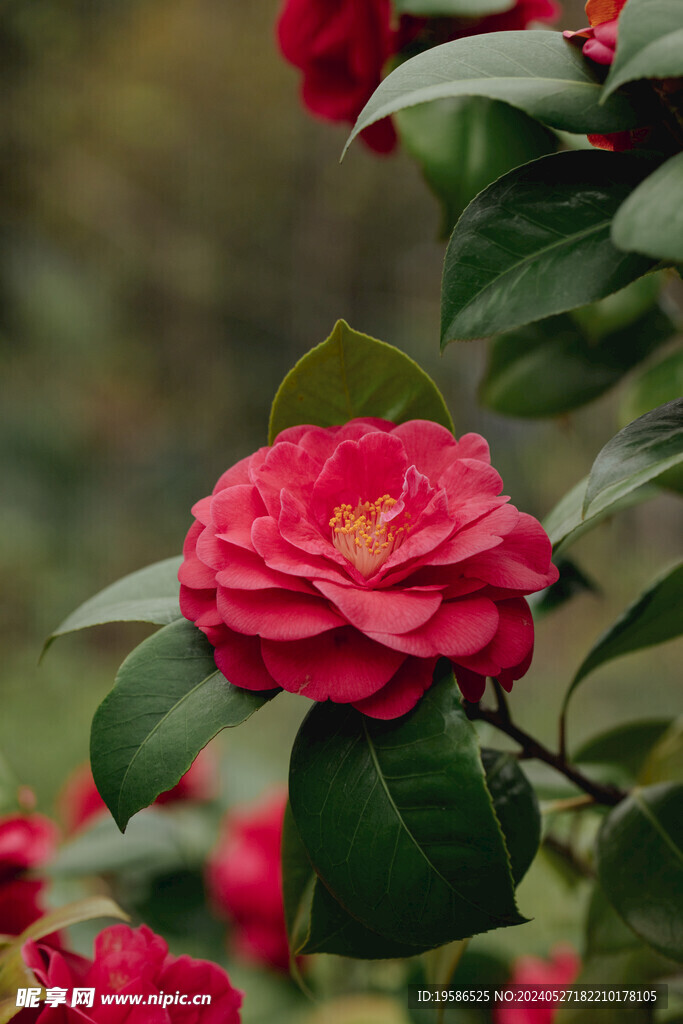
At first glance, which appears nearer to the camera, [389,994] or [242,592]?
[242,592]

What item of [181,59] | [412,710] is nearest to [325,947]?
[412,710]

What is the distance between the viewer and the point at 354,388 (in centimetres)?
31

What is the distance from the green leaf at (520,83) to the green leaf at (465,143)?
133 millimetres

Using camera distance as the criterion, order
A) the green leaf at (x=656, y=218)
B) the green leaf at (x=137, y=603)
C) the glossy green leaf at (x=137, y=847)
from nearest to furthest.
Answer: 1. the green leaf at (x=656, y=218)
2. the green leaf at (x=137, y=603)
3. the glossy green leaf at (x=137, y=847)

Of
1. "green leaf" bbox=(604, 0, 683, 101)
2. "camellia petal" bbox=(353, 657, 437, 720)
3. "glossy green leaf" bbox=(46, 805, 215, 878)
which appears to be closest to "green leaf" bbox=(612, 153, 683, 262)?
"green leaf" bbox=(604, 0, 683, 101)

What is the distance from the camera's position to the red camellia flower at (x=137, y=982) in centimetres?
27

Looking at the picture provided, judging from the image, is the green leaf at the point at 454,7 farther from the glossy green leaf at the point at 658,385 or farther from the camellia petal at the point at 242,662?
the camellia petal at the point at 242,662

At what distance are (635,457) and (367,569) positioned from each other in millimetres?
95

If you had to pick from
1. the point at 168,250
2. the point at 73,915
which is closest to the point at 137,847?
the point at 73,915

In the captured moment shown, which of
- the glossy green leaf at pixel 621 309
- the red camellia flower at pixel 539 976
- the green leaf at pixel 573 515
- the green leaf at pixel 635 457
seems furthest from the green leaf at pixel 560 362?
the red camellia flower at pixel 539 976

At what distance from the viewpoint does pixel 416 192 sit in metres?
2.80

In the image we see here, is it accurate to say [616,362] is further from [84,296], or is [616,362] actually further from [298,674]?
[84,296]

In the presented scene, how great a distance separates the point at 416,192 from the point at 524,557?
2.79 metres

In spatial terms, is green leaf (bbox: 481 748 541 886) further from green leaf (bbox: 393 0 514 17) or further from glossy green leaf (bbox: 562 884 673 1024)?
green leaf (bbox: 393 0 514 17)
